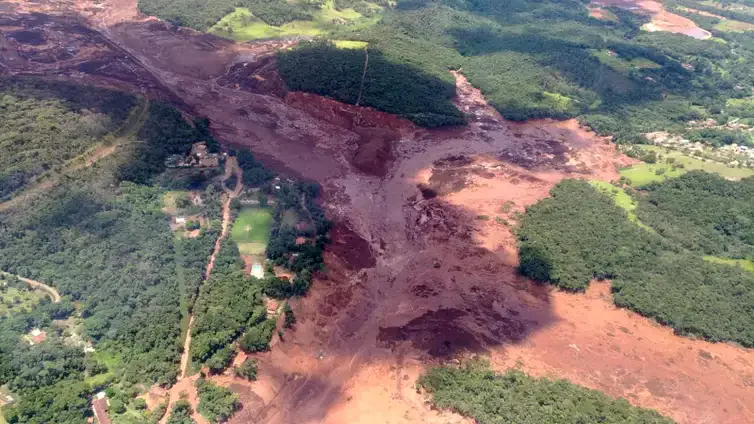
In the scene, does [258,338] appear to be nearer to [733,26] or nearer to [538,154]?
[538,154]

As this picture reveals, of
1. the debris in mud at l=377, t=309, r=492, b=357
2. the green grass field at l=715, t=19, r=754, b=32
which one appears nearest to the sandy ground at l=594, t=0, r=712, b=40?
the green grass field at l=715, t=19, r=754, b=32

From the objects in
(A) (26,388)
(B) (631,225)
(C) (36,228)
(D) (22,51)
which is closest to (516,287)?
(B) (631,225)

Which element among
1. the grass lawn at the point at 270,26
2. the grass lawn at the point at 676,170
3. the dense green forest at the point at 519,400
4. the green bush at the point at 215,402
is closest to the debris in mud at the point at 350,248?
the dense green forest at the point at 519,400

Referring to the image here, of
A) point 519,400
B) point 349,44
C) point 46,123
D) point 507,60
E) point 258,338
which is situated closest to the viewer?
point 519,400

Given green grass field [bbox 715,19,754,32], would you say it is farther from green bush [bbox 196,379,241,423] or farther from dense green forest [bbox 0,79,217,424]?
green bush [bbox 196,379,241,423]

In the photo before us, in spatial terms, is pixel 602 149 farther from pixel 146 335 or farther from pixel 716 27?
pixel 716 27

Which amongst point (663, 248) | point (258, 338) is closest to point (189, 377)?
point (258, 338)

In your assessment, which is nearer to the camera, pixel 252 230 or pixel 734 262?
pixel 734 262
